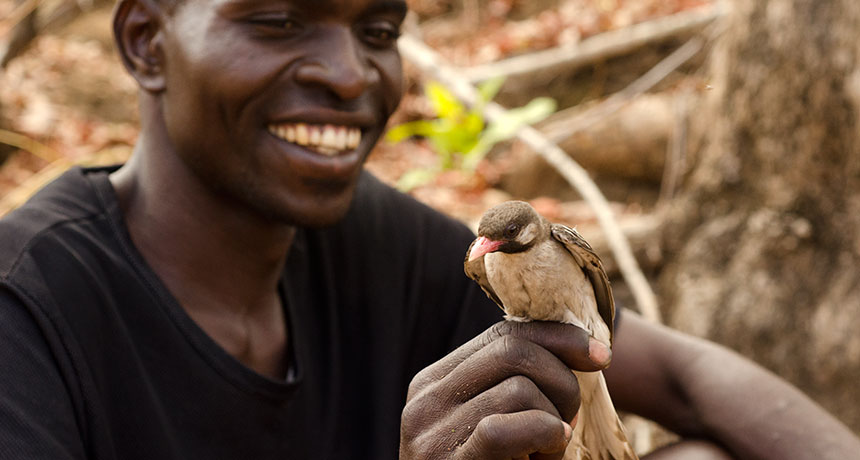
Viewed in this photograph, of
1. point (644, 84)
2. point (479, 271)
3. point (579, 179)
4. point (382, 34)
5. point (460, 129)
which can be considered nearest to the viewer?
point (479, 271)

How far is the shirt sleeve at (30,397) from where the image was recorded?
153 cm

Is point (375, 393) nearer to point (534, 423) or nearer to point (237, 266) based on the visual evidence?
point (237, 266)

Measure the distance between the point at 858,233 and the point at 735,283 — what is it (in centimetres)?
50

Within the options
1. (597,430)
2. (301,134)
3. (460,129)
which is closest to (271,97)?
(301,134)

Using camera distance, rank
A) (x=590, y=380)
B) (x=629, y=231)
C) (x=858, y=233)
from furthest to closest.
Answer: (x=629, y=231) → (x=858, y=233) → (x=590, y=380)

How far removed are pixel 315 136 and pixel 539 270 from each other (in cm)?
77

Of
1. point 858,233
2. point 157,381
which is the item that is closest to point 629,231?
point 858,233

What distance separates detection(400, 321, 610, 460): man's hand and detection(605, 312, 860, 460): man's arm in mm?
939

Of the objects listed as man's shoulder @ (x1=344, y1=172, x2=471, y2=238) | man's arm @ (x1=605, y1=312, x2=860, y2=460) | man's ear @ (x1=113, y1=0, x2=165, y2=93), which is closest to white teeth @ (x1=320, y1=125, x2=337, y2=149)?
man's ear @ (x1=113, y1=0, x2=165, y2=93)

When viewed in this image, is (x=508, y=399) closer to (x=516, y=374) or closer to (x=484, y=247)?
(x=516, y=374)

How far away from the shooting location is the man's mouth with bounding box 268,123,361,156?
195cm

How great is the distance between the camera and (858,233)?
303 centimetres

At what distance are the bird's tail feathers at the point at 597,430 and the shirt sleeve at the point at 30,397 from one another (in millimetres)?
1065

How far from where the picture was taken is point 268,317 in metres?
2.26
